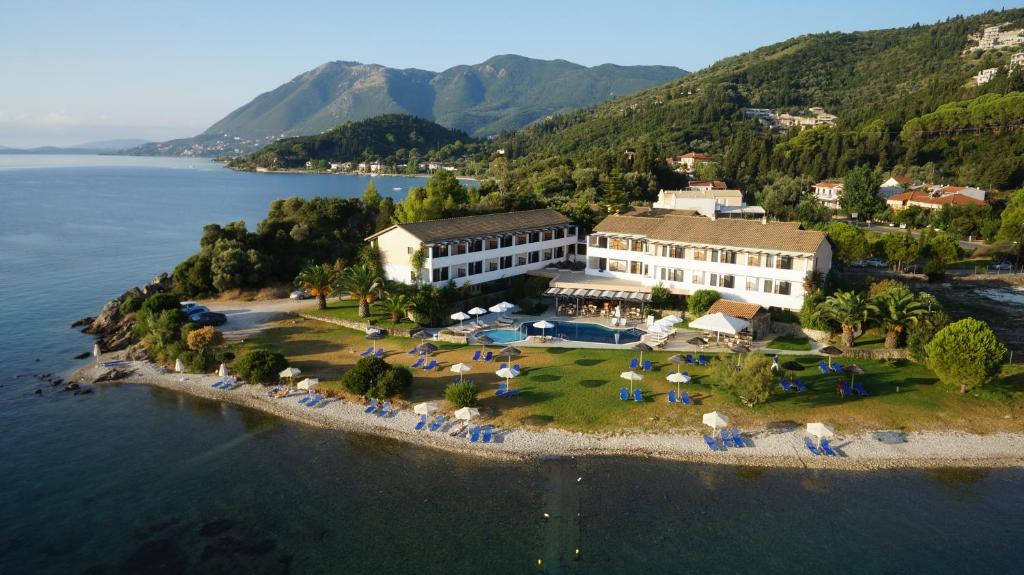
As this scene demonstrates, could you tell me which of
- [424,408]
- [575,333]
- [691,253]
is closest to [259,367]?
[424,408]

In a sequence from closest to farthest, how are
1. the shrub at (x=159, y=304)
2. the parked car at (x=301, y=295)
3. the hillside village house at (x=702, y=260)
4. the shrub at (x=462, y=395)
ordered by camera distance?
the shrub at (x=462, y=395), the hillside village house at (x=702, y=260), the shrub at (x=159, y=304), the parked car at (x=301, y=295)

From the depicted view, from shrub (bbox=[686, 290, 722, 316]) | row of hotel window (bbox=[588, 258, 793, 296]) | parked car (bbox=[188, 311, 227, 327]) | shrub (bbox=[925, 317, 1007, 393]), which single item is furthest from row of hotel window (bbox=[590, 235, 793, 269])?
parked car (bbox=[188, 311, 227, 327])

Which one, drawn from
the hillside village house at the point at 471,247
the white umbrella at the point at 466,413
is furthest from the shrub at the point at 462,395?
the hillside village house at the point at 471,247

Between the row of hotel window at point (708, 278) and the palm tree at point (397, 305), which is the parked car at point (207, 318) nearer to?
the palm tree at point (397, 305)

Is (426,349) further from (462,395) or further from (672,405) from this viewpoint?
(672,405)

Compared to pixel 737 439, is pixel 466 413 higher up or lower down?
higher up

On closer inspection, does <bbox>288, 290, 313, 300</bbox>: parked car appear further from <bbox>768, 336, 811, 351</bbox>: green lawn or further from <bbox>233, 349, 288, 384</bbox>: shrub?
<bbox>768, 336, 811, 351</bbox>: green lawn
